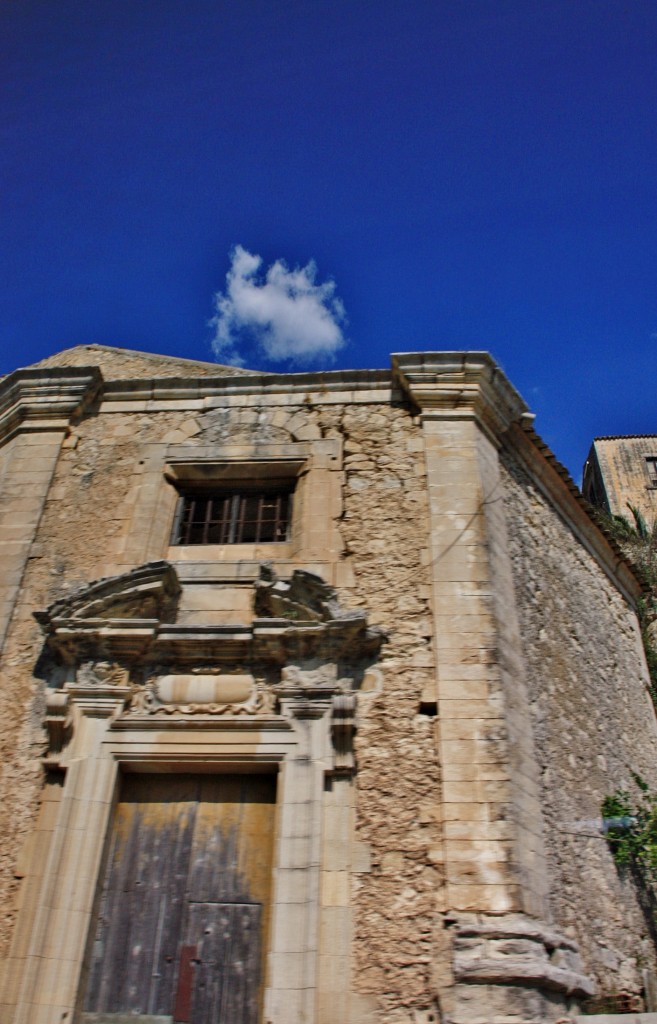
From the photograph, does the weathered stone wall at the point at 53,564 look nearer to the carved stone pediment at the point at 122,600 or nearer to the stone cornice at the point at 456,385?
the carved stone pediment at the point at 122,600

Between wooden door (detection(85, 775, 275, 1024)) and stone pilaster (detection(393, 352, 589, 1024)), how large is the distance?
1340mm

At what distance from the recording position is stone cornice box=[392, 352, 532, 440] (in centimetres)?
771

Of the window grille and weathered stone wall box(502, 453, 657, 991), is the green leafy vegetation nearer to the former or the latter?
weathered stone wall box(502, 453, 657, 991)

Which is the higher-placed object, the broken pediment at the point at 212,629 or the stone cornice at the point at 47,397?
the stone cornice at the point at 47,397

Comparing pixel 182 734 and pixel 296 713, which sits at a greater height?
pixel 296 713

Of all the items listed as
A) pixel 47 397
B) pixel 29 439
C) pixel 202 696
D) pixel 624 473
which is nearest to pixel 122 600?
pixel 202 696

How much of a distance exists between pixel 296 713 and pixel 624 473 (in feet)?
75.8

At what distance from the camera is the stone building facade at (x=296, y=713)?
17.4 feet

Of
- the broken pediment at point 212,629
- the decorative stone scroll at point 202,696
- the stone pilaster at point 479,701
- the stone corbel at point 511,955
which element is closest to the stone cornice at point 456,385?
the stone pilaster at point 479,701

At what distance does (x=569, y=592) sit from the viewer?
342 inches

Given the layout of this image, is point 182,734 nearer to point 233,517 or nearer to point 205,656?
point 205,656

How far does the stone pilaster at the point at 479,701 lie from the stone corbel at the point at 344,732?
24.2 inches

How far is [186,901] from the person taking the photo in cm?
567

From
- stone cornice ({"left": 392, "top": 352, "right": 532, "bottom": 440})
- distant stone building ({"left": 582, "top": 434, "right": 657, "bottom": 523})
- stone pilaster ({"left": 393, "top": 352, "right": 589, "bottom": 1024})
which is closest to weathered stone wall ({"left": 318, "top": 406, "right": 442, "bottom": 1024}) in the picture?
stone pilaster ({"left": 393, "top": 352, "right": 589, "bottom": 1024})
